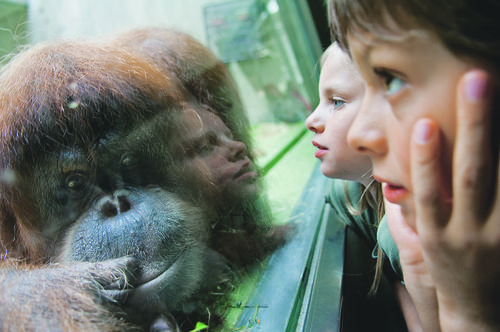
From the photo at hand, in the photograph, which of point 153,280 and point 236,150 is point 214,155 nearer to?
point 236,150

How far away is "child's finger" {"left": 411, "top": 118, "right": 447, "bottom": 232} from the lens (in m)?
0.35

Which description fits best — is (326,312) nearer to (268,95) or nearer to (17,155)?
(17,155)

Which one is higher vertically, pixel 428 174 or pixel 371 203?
pixel 428 174

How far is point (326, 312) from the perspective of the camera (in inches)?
31.8

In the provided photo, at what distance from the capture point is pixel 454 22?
32cm

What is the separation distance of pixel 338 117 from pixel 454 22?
0.48 meters

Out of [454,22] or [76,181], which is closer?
[454,22]

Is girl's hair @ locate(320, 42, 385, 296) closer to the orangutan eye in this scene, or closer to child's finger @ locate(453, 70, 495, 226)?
child's finger @ locate(453, 70, 495, 226)

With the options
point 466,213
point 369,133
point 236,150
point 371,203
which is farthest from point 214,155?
point 466,213

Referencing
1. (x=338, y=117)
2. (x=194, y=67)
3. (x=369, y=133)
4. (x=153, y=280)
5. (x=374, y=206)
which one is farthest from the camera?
(x=194, y=67)

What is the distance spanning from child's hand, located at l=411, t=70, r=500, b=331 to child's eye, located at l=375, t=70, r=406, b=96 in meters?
0.05

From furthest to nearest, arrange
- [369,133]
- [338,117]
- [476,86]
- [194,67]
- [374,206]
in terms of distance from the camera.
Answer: [194,67], [374,206], [338,117], [369,133], [476,86]

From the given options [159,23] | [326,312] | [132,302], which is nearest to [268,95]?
[159,23]

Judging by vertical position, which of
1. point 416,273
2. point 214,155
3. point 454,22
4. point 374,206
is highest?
point 454,22
